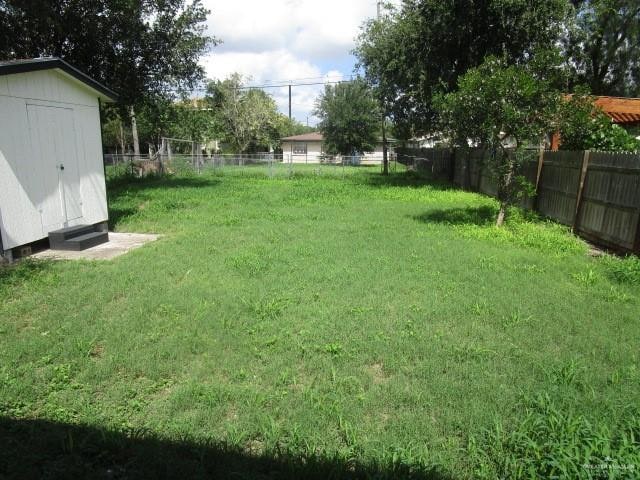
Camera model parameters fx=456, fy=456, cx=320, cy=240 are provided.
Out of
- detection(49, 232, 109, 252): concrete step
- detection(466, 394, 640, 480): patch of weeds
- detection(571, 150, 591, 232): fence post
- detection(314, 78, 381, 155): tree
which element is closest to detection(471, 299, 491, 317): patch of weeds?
detection(466, 394, 640, 480): patch of weeds

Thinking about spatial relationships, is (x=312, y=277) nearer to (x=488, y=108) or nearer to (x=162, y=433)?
(x=162, y=433)

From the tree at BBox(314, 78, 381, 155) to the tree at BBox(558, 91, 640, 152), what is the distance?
31.8 metres

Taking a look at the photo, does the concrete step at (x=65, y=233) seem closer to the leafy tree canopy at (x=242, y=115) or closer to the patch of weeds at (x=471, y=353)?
the patch of weeds at (x=471, y=353)

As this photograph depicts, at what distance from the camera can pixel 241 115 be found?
45.2 m

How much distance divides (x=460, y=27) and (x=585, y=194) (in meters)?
8.91

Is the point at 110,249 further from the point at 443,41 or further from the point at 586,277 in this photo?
the point at 443,41

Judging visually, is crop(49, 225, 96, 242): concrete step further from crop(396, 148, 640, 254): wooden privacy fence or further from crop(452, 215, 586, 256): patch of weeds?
crop(396, 148, 640, 254): wooden privacy fence

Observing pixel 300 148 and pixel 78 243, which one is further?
pixel 300 148

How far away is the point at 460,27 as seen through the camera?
1505 cm

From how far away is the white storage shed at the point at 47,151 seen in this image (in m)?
6.70

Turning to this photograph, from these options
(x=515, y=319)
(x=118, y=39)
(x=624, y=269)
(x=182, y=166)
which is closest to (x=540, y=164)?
(x=624, y=269)

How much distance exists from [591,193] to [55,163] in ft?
31.4

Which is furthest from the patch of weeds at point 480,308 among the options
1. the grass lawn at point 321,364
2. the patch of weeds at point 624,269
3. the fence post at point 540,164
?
the fence post at point 540,164

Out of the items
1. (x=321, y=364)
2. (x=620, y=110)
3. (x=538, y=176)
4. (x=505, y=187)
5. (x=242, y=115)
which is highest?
(x=242, y=115)
